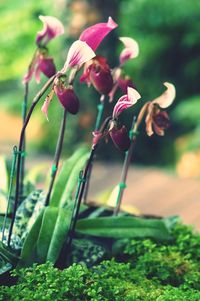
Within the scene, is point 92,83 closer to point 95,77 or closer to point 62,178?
point 95,77

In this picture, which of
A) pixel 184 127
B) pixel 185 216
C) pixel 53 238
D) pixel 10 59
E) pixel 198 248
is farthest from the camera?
pixel 10 59

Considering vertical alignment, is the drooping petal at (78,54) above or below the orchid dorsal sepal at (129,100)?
above

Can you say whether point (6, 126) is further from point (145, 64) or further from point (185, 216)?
point (185, 216)

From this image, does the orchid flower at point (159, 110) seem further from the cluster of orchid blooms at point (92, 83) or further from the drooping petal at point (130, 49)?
the drooping petal at point (130, 49)

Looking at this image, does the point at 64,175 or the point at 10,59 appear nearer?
the point at 64,175

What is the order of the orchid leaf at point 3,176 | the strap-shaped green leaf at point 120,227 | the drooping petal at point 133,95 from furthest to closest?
→ 1. the orchid leaf at point 3,176
2. the strap-shaped green leaf at point 120,227
3. the drooping petal at point 133,95

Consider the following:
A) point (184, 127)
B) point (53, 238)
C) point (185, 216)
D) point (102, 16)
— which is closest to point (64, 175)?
point (53, 238)

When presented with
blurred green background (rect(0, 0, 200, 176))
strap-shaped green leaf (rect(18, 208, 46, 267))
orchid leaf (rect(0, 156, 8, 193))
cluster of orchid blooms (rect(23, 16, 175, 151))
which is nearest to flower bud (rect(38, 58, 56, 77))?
cluster of orchid blooms (rect(23, 16, 175, 151))

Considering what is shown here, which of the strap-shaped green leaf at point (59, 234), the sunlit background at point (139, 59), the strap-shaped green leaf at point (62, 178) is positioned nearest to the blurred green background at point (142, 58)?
A: the sunlit background at point (139, 59)
